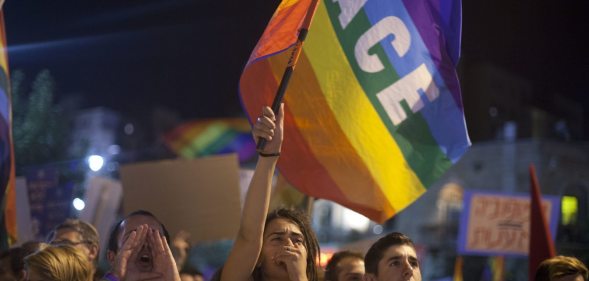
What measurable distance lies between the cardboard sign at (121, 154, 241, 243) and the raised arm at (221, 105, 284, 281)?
2.19 m

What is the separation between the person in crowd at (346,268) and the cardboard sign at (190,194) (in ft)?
3.36

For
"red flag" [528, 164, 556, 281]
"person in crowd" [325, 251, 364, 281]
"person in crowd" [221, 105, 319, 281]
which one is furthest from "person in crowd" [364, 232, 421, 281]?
"red flag" [528, 164, 556, 281]

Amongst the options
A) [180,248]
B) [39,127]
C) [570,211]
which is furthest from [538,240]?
[570,211]

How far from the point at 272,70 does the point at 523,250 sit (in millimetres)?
5487

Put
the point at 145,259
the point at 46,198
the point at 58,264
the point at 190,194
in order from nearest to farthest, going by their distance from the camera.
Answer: the point at 145,259
the point at 58,264
the point at 190,194
the point at 46,198

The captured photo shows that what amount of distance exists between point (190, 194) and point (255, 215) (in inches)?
92.6

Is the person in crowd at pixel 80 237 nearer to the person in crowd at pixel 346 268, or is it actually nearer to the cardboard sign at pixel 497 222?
the person in crowd at pixel 346 268

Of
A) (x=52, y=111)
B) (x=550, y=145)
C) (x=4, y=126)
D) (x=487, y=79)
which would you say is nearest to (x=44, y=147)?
(x=52, y=111)

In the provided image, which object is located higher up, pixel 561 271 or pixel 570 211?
pixel 561 271

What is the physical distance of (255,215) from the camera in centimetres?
371

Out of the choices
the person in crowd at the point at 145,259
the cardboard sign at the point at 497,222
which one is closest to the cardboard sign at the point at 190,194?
the person in crowd at the point at 145,259

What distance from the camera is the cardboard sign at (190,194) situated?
5.89 m

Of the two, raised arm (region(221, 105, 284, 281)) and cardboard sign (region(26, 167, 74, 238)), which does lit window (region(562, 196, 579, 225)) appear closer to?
cardboard sign (region(26, 167, 74, 238))

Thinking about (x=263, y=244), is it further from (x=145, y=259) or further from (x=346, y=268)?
(x=346, y=268)
